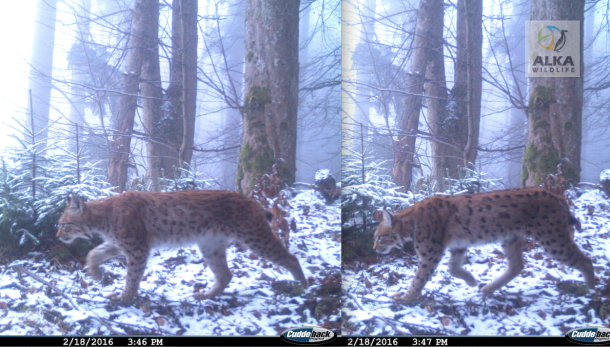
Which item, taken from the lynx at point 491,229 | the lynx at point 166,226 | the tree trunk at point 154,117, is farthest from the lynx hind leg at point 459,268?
the tree trunk at point 154,117

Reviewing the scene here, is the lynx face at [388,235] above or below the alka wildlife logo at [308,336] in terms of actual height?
above

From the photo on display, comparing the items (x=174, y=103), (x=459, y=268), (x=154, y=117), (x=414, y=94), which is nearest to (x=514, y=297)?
(x=459, y=268)

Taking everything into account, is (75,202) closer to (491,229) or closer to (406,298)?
(406,298)

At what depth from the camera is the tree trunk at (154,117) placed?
449 cm

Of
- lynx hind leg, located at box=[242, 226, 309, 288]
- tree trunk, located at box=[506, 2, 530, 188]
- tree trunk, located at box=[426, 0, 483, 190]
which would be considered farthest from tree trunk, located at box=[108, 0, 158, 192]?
tree trunk, located at box=[506, 2, 530, 188]

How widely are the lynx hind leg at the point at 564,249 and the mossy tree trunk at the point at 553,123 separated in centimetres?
50

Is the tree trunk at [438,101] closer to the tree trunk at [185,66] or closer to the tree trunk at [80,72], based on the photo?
the tree trunk at [185,66]

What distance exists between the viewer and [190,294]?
4.50m

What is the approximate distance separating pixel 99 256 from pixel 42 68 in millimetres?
2012

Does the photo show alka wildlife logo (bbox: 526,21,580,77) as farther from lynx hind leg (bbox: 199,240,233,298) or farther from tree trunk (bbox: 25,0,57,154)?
tree trunk (bbox: 25,0,57,154)

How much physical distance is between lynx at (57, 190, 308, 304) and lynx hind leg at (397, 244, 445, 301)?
1315 millimetres

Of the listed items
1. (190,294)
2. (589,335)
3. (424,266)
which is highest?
(424,266)

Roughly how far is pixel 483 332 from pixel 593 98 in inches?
101

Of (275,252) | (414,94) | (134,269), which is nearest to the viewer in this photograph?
(134,269)
